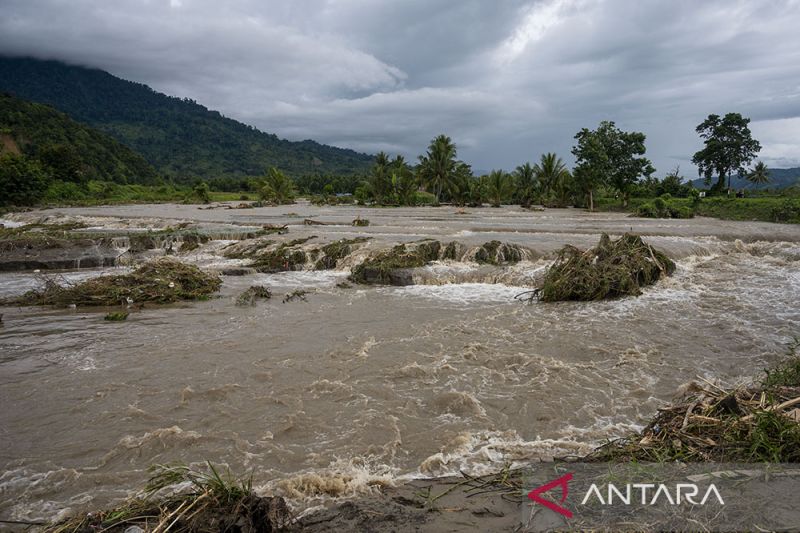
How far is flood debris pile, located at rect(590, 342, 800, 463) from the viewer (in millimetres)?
3170

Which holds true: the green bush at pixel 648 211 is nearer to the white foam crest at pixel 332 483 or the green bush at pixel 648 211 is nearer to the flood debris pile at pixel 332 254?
the flood debris pile at pixel 332 254

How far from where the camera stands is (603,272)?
38.7 ft

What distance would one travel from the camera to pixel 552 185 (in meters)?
55.1

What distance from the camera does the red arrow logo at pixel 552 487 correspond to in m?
3.10

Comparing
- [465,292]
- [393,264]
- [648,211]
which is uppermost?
[648,211]

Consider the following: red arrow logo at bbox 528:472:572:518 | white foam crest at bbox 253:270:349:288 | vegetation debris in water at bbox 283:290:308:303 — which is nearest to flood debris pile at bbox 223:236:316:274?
white foam crest at bbox 253:270:349:288

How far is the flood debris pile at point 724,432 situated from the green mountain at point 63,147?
7171 centimetres

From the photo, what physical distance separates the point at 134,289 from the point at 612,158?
A: 144 ft

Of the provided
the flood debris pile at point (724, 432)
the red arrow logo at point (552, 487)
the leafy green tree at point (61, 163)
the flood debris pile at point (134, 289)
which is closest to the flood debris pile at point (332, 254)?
the flood debris pile at point (134, 289)

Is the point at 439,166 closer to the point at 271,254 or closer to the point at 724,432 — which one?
the point at 271,254

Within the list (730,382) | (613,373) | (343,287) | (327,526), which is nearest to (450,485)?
(327,526)


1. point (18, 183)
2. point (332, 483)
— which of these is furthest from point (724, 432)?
point (18, 183)

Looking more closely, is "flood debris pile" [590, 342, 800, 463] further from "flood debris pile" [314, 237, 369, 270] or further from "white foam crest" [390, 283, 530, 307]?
"flood debris pile" [314, 237, 369, 270]

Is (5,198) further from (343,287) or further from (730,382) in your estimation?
(730,382)
